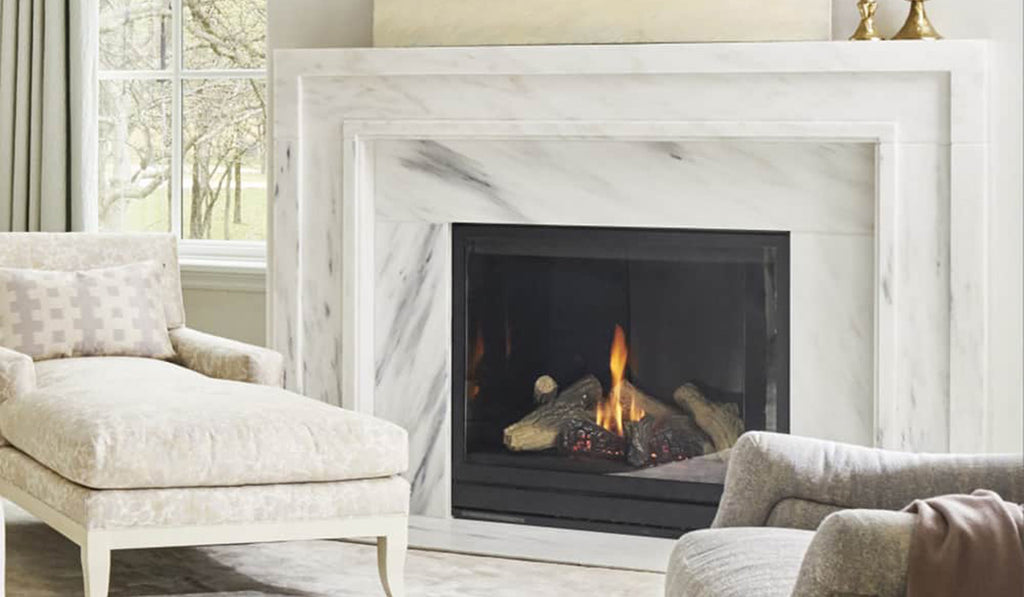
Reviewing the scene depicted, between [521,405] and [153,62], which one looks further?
[153,62]

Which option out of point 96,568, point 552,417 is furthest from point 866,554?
point 552,417

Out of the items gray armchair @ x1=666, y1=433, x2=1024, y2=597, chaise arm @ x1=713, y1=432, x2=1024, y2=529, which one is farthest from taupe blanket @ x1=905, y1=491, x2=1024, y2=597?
chaise arm @ x1=713, y1=432, x2=1024, y2=529

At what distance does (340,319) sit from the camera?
4.38 meters

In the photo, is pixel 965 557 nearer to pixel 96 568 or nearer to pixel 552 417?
pixel 96 568

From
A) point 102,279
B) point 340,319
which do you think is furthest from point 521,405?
point 102,279

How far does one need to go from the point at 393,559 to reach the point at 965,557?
187 cm

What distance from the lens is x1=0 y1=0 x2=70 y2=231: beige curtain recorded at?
17.7 feet

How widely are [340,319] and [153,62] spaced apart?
172 centimetres

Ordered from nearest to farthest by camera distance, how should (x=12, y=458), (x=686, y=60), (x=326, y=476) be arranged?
(x=326, y=476)
(x=12, y=458)
(x=686, y=60)

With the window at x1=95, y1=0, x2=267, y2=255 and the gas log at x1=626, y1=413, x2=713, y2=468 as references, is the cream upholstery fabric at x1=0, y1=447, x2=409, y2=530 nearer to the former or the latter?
the gas log at x1=626, y1=413, x2=713, y2=468

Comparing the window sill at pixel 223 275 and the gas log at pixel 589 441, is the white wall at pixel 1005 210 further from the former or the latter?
the window sill at pixel 223 275

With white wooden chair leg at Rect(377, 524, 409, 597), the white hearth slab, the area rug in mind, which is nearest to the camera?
white wooden chair leg at Rect(377, 524, 409, 597)

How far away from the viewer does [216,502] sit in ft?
10.8

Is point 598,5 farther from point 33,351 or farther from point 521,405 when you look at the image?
point 33,351
